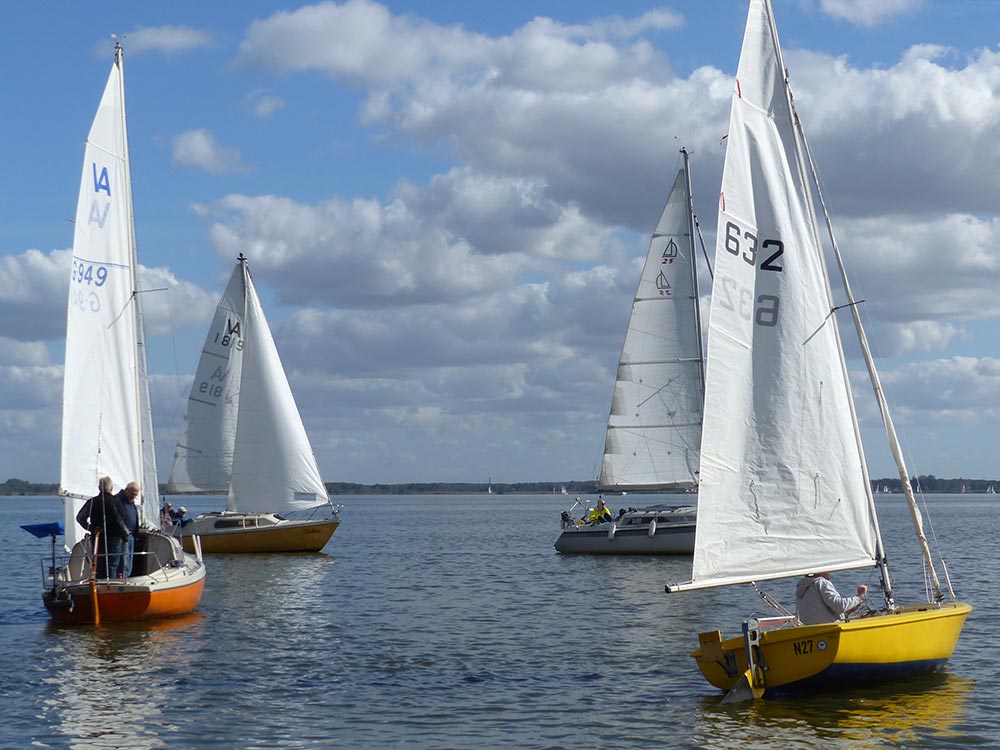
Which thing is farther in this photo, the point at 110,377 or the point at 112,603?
the point at 110,377

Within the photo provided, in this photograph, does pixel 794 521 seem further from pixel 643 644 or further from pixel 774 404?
pixel 643 644

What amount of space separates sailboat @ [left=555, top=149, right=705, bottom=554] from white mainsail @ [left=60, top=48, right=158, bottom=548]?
22207mm

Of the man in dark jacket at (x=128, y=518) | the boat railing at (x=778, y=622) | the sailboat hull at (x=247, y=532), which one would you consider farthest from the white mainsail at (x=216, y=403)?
the boat railing at (x=778, y=622)

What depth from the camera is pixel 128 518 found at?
24.3 m

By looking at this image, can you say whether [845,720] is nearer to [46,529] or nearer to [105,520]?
[105,520]

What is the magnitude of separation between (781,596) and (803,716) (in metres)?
16.6

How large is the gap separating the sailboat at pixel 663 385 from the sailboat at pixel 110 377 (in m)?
21.3

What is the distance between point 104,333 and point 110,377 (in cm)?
96

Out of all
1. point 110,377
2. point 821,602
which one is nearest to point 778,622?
point 821,602

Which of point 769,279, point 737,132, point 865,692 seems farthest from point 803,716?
point 737,132

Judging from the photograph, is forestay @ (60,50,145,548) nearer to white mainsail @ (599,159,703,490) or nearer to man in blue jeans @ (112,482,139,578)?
man in blue jeans @ (112,482,139,578)

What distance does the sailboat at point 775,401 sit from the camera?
1712cm

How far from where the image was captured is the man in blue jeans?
950 inches

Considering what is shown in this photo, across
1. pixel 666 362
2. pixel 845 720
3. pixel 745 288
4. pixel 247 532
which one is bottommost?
pixel 845 720
